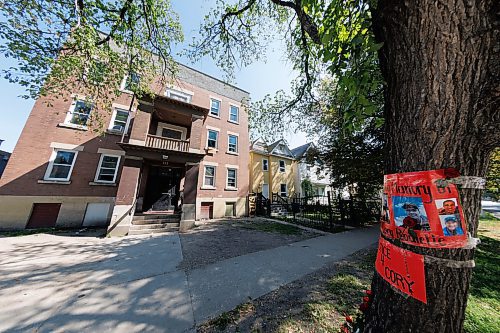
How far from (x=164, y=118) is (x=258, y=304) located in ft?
37.7

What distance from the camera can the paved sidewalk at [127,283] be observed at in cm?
262

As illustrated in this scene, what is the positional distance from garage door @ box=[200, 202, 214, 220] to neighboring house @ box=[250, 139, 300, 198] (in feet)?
23.1

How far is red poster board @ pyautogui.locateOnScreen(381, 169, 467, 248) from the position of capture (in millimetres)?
1199

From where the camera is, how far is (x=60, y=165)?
9.28 meters

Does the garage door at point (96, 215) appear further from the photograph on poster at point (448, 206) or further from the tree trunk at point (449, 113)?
the photograph on poster at point (448, 206)

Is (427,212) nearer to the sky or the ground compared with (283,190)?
nearer to the ground

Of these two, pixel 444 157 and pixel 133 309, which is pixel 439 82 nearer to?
pixel 444 157

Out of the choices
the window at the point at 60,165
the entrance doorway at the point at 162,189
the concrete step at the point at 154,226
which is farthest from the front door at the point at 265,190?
the window at the point at 60,165

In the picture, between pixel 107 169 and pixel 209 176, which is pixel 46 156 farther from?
pixel 209 176

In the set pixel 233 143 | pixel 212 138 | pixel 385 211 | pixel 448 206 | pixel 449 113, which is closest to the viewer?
pixel 448 206

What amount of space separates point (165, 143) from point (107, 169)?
4.11 meters

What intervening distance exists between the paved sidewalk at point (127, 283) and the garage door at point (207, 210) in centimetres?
637

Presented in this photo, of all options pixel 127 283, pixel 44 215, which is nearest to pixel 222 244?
pixel 127 283

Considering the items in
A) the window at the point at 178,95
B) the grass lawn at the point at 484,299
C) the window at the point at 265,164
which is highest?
the window at the point at 178,95
